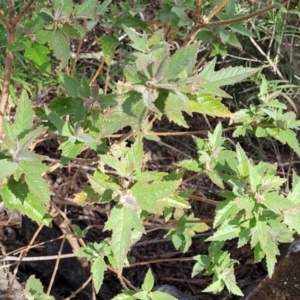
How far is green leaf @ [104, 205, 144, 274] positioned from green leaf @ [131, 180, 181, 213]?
1.7 inches

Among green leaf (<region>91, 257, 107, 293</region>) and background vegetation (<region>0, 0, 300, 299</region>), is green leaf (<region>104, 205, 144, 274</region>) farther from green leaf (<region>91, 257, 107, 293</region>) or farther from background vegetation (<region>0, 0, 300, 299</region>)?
green leaf (<region>91, 257, 107, 293</region>)

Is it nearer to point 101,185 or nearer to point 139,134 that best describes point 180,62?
point 101,185

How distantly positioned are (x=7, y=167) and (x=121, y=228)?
34cm

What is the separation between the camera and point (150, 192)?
50.0 inches

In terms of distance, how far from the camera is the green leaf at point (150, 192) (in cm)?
126

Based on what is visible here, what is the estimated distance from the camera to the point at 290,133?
180 cm

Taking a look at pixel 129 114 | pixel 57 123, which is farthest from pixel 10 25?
pixel 129 114

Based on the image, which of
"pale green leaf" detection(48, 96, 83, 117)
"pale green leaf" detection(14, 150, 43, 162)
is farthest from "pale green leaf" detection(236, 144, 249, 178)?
"pale green leaf" detection(14, 150, 43, 162)

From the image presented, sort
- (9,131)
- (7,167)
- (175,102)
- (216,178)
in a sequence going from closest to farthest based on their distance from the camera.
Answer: (175,102) < (7,167) < (9,131) < (216,178)

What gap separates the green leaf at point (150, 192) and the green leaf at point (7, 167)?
322mm

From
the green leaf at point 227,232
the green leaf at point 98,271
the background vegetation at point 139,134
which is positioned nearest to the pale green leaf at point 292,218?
the background vegetation at point 139,134

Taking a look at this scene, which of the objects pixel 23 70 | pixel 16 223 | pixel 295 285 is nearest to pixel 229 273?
pixel 295 285

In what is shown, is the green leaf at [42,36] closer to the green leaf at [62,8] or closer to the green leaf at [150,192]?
the green leaf at [62,8]

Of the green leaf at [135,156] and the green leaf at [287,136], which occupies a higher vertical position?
the green leaf at [135,156]
